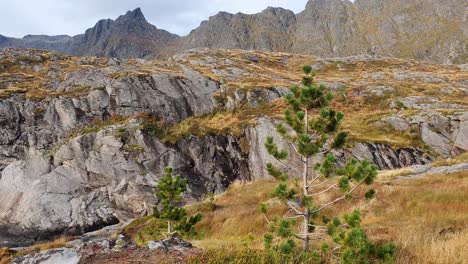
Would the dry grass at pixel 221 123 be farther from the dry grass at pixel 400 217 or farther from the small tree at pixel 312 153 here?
the small tree at pixel 312 153

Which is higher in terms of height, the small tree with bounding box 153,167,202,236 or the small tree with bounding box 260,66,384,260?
the small tree with bounding box 260,66,384,260

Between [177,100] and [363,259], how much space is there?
141 ft

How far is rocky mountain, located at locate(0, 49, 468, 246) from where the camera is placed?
3153 centimetres

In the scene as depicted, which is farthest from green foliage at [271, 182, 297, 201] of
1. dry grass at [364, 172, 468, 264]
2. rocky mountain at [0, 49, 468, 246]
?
rocky mountain at [0, 49, 468, 246]

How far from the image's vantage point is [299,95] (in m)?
9.66

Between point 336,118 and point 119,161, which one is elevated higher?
point 336,118

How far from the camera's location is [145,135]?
37.1 meters

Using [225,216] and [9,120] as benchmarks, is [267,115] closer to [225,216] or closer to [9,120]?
[225,216]

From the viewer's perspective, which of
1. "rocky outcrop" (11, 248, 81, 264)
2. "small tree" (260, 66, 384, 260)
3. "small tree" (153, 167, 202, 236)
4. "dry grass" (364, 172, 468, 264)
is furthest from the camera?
"small tree" (153, 167, 202, 236)

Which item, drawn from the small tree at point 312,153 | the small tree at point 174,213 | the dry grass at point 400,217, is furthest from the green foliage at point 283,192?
the small tree at point 174,213

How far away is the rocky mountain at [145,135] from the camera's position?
3153 centimetres

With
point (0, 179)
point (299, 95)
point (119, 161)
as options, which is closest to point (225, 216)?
point (299, 95)

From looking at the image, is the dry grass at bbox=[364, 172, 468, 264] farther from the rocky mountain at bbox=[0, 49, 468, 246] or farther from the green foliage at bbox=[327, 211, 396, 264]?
the rocky mountain at bbox=[0, 49, 468, 246]

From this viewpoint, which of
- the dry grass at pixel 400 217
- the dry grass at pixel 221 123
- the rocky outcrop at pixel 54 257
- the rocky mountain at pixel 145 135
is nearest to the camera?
the rocky outcrop at pixel 54 257
